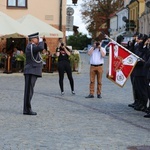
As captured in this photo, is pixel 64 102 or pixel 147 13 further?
pixel 147 13

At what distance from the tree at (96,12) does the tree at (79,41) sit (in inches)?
848

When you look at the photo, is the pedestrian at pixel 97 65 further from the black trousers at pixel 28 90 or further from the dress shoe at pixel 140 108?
the black trousers at pixel 28 90

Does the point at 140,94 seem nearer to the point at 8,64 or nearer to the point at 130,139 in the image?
the point at 130,139

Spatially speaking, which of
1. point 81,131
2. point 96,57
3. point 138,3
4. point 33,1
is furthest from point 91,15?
point 81,131

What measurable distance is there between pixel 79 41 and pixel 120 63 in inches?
4163

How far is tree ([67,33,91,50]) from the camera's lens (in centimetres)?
11606

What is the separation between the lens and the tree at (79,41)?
116 meters

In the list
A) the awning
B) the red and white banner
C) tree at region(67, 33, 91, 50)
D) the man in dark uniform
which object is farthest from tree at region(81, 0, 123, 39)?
the man in dark uniform

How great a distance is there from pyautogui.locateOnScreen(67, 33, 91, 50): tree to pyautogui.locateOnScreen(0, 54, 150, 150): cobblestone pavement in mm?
98705

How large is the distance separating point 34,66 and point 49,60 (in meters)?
14.4

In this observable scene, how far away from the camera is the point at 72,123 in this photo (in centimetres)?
1101

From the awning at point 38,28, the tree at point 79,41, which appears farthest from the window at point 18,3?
the tree at point 79,41

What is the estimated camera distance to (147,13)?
2547 inches

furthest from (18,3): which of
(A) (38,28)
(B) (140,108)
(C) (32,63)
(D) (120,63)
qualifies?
(C) (32,63)
